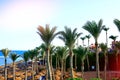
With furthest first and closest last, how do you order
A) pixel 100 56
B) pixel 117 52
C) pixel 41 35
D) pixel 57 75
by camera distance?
pixel 100 56 → pixel 117 52 → pixel 57 75 → pixel 41 35

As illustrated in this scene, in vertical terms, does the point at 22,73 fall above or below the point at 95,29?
below

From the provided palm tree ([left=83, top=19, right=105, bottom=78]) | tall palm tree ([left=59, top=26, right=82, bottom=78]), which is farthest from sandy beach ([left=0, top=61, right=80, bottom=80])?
palm tree ([left=83, top=19, right=105, bottom=78])

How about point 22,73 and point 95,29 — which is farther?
point 22,73

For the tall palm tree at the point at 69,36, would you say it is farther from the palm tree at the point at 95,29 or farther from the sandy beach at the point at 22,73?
the sandy beach at the point at 22,73

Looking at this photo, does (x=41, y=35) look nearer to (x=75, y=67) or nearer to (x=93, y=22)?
(x=93, y=22)

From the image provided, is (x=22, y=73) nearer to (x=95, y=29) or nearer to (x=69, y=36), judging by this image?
(x=69, y=36)

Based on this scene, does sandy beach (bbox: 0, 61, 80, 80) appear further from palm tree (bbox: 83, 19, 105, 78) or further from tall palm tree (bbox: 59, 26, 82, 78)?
palm tree (bbox: 83, 19, 105, 78)

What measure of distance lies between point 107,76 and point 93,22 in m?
26.2

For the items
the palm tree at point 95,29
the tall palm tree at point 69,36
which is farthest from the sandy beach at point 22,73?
the palm tree at point 95,29

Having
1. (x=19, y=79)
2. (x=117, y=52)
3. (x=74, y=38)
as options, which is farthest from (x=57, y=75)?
(x=74, y=38)

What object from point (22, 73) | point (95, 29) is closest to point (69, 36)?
point (95, 29)

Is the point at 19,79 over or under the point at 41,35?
under

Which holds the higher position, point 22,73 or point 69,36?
point 69,36

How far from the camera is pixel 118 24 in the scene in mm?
42438
